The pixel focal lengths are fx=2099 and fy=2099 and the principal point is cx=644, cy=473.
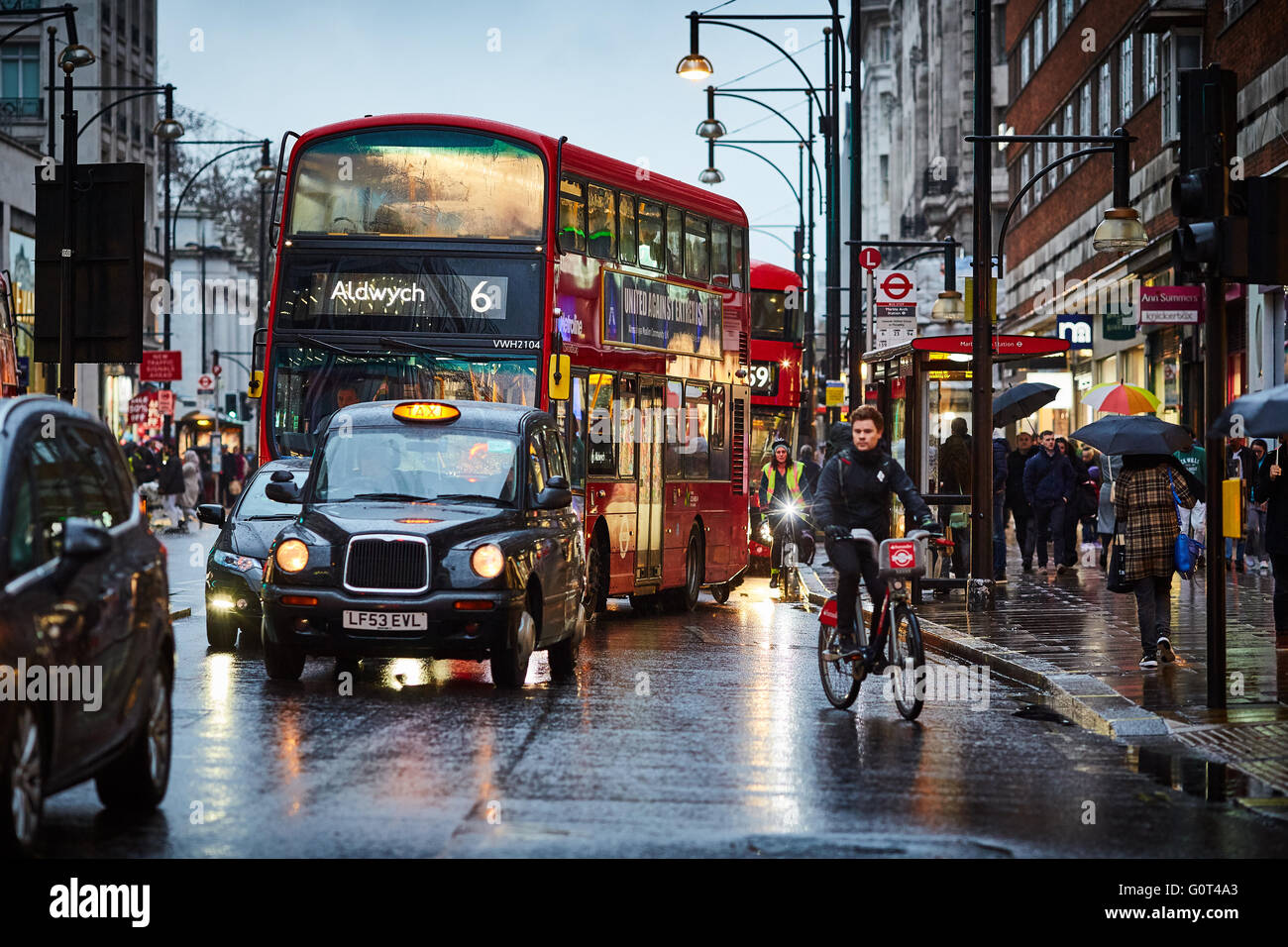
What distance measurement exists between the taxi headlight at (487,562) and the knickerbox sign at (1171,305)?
6164 mm

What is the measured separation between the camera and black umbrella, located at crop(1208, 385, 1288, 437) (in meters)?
12.0

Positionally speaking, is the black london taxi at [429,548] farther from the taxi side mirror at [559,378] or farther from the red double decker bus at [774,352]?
the red double decker bus at [774,352]

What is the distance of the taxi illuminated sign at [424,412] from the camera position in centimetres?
1465

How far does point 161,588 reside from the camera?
8664 millimetres

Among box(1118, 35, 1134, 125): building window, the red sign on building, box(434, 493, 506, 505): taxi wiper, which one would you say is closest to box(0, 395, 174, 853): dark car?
box(434, 493, 506, 505): taxi wiper

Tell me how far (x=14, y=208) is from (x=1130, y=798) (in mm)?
49248

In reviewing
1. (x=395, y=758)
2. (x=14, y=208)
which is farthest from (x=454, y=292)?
(x=14, y=208)

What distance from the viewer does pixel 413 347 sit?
18.5m

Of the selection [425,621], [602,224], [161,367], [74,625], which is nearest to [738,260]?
[602,224]

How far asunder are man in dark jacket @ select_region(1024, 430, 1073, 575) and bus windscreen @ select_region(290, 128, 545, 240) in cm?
1137

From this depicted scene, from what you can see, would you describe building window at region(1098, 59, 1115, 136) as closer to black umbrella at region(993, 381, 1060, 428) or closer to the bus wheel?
black umbrella at region(993, 381, 1060, 428)

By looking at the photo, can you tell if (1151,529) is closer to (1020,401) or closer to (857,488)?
(857,488)

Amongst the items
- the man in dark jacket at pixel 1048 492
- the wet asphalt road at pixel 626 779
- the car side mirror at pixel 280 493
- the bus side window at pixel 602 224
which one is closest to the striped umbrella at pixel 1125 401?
the man in dark jacket at pixel 1048 492

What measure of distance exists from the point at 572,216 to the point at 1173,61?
17.0 m
